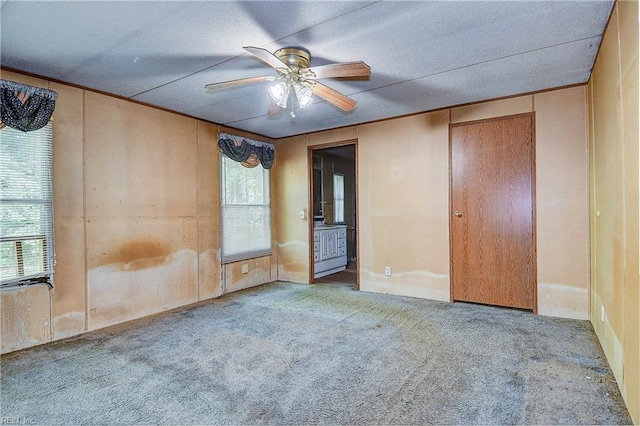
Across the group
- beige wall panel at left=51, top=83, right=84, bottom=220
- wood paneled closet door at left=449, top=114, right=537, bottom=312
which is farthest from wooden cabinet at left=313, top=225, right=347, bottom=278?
beige wall panel at left=51, top=83, right=84, bottom=220

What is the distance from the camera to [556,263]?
11.4 feet

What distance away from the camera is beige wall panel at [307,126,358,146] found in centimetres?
Answer: 484

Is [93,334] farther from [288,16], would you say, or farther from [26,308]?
[288,16]

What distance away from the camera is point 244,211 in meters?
5.01

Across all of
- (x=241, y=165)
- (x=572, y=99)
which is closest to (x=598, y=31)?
(x=572, y=99)

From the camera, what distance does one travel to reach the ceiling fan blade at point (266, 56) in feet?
6.77

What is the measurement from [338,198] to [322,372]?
5.26m

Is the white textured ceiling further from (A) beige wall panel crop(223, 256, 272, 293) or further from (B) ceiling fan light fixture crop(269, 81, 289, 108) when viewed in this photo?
(A) beige wall panel crop(223, 256, 272, 293)

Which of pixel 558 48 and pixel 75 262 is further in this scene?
pixel 75 262

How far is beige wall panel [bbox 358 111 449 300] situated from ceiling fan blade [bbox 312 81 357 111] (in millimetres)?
1639

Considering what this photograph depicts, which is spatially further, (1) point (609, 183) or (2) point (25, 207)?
(2) point (25, 207)

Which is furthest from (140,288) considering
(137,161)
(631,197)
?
(631,197)

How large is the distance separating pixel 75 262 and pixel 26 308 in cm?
50

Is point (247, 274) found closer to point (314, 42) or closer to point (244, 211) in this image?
point (244, 211)
